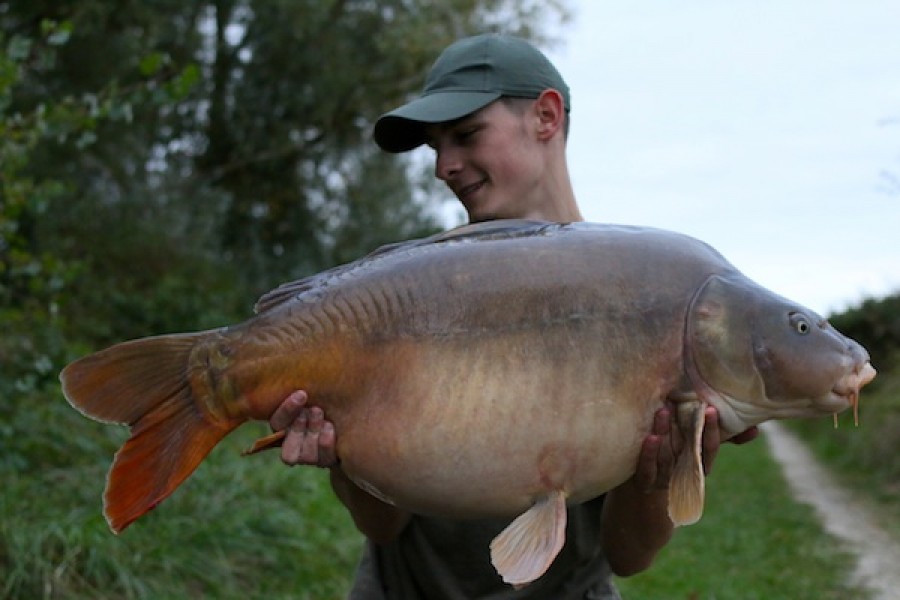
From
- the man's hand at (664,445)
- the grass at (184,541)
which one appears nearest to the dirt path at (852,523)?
the grass at (184,541)

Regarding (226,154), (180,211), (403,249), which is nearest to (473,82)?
(403,249)

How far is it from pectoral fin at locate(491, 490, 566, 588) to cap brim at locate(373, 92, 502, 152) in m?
0.80

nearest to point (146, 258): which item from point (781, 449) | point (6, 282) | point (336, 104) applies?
point (336, 104)

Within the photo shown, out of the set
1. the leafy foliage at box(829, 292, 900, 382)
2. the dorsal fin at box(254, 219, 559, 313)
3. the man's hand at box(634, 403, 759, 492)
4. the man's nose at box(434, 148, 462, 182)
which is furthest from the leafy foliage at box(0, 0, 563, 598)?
the leafy foliage at box(829, 292, 900, 382)

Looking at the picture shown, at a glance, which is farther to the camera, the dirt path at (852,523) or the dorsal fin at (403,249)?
the dirt path at (852,523)

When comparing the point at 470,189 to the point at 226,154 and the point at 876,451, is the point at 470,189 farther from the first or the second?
the point at 226,154

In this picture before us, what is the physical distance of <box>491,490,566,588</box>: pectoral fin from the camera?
1.79 metres

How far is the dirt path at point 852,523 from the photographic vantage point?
26.1 ft

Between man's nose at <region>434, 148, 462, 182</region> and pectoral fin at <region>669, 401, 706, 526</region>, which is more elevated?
man's nose at <region>434, 148, 462, 182</region>

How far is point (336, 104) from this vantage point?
15.3 m

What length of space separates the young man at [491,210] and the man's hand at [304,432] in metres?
0.26

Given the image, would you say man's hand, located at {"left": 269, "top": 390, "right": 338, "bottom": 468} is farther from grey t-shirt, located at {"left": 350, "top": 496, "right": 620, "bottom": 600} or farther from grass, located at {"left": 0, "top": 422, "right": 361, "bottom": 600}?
grass, located at {"left": 0, "top": 422, "right": 361, "bottom": 600}

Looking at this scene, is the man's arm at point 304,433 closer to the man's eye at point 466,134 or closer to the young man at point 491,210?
the young man at point 491,210

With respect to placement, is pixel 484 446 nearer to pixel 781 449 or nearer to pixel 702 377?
pixel 702 377
